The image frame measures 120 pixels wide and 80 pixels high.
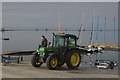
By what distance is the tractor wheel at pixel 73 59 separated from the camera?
1953 centimetres

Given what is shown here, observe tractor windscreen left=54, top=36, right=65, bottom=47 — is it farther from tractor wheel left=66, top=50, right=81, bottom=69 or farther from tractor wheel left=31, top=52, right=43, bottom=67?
tractor wheel left=31, top=52, right=43, bottom=67

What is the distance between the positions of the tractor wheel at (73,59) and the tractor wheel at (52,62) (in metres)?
0.70

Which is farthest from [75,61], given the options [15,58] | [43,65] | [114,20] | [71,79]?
[114,20]

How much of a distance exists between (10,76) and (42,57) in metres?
4.12

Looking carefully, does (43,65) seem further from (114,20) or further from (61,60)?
(114,20)

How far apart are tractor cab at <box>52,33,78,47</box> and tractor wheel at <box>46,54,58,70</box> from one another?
998mm

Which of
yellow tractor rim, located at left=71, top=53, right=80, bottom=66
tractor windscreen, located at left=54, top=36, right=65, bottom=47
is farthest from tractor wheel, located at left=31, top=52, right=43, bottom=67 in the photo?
yellow tractor rim, located at left=71, top=53, right=80, bottom=66

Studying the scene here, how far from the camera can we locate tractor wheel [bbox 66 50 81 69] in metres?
19.5

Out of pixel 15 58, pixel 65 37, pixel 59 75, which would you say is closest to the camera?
pixel 59 75

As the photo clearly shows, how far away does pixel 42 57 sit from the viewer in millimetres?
20031

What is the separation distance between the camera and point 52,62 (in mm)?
19156

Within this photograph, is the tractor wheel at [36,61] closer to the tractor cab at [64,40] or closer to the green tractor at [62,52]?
the green tractor at [62,52]

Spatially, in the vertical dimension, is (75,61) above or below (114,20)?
below

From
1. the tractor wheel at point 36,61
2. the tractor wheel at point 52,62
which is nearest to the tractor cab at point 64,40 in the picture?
the tractor wheel at point 52,62
